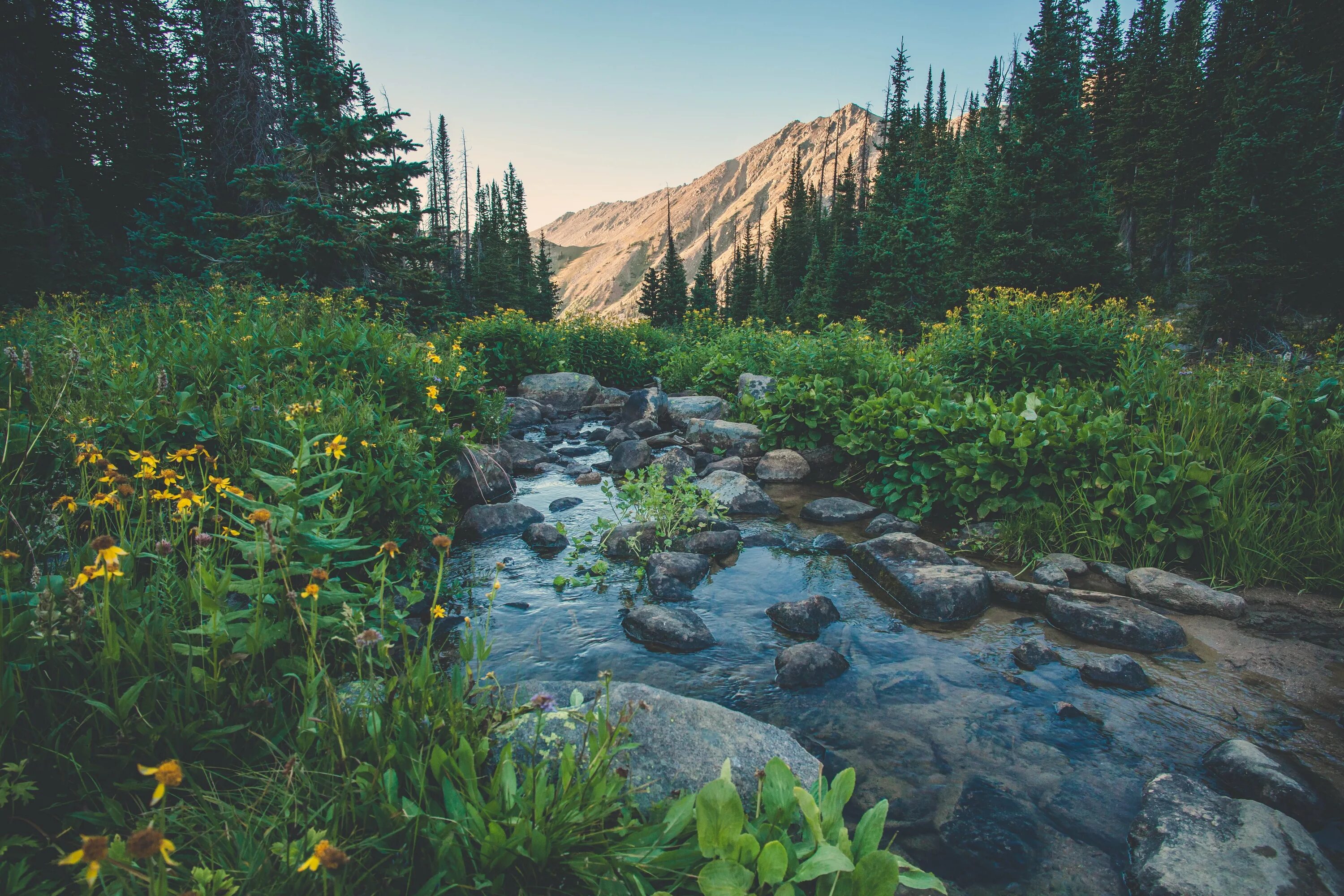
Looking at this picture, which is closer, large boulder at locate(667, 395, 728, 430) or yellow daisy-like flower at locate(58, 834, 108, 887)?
yellow daisy-like flower at locate(58, 834, 108, 887)

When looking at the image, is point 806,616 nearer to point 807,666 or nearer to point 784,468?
point 807,666

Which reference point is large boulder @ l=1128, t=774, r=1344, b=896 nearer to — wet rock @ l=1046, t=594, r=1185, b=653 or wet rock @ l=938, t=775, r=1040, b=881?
wet rock @ l=938, t=775, r=1040, b=881

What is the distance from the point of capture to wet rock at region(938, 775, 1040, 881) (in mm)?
2502

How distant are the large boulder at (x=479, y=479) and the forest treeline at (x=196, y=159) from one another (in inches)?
279

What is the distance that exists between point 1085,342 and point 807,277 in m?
36.2

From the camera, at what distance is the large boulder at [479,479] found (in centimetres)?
672

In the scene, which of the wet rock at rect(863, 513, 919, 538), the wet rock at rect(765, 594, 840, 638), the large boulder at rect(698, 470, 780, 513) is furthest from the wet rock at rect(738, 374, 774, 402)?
the wet rock at rect(765, 594, 840, 638)

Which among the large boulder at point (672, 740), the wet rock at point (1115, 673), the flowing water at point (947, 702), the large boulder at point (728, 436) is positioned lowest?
the flowing water at point (947, 702)

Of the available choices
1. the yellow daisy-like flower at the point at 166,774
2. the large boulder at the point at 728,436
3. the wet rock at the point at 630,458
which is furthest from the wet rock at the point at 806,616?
the large boulder at the point at 728,436

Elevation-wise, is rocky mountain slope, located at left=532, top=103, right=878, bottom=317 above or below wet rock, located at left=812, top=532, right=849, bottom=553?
above

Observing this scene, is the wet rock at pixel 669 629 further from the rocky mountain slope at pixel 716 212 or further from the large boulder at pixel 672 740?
the rocky mountain slope at pixel 716 212

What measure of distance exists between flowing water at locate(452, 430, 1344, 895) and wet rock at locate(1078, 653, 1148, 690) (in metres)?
0.07

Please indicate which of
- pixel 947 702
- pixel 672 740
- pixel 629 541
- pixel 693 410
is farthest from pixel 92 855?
pixel 693 410

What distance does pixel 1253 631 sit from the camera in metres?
4.20
